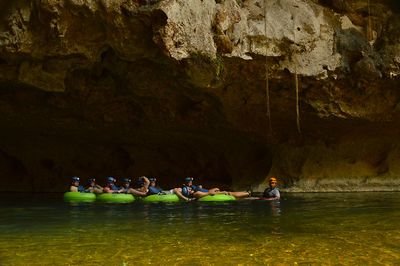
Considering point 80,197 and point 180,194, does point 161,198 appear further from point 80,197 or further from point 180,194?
point 80,197

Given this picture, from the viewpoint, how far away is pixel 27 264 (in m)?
4.86

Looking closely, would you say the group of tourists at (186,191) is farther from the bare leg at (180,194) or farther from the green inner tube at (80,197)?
the green inner tube at (80,197)

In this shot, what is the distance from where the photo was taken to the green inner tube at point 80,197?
45.8 feet

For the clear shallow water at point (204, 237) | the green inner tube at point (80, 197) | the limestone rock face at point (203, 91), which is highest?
the limestone rock face at point (203, 91)

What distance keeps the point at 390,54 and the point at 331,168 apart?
173 inches

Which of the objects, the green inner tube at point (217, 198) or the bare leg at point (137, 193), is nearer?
the green inner tube at point (217, 198)

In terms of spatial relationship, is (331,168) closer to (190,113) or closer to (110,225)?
(190,113)

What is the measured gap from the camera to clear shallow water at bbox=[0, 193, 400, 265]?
198 inches

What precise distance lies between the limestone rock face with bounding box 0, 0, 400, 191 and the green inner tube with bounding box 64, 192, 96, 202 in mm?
3225

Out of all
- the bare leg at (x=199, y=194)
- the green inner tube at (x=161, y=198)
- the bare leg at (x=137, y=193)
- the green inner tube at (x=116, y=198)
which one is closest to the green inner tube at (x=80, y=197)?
the green inner tube at (x=116, y=198)

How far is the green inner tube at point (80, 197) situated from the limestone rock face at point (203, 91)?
3225mm

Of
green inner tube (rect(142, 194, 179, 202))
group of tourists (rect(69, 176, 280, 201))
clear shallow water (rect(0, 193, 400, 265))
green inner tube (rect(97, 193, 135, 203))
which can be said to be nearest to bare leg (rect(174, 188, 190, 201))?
group of tourists (rect(69, 176, 280, 201))

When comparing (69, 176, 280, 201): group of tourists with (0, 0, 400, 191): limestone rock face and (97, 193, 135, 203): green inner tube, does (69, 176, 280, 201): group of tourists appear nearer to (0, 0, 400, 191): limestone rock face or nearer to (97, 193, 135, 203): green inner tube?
(97, 193, 135, 203): green inner tube

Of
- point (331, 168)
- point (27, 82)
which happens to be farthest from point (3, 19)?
point (331, 168)
